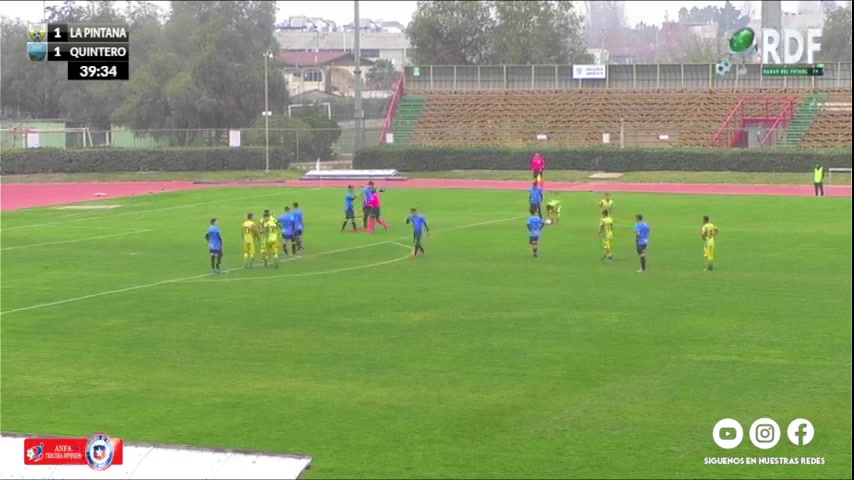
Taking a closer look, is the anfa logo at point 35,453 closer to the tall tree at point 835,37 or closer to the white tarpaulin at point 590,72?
the white tarpaulin at point 590,72

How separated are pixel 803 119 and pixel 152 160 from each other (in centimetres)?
3974

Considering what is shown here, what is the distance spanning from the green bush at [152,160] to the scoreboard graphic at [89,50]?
172ft

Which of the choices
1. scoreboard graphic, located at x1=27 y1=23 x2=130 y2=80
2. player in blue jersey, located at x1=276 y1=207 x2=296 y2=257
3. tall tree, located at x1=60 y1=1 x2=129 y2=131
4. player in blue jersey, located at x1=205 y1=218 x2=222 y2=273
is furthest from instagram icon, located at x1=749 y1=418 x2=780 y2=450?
tall tree, located at x1=60 y1=1 x2=129 y2=131

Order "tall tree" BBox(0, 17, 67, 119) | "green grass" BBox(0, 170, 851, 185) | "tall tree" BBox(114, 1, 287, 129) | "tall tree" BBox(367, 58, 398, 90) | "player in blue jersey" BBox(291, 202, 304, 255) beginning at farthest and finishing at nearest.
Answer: "tall tree" BBox(367, 58, 398, 90)
"tall tree" BBox(0, 17, 67, 119)
"tall tree" BBox(114, 1, 287, 129)
"green grass" BBox(0, 170, 851, 185)
"player in blue jersey" BBox(291, 202, 304, 255)

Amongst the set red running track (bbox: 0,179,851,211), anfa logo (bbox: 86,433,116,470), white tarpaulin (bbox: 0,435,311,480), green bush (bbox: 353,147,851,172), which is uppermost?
green bush (bbox: 353,147,851,172)

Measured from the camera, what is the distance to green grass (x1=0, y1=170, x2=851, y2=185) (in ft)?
216

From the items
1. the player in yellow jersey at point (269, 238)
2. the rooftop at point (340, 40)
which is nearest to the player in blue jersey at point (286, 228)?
the player in yellow jersey at point (269, 238)

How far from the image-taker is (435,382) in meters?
20.5

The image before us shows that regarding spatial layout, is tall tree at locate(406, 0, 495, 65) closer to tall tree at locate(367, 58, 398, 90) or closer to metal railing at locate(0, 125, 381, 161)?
metal railing at locate(0, 125, 381, 161)

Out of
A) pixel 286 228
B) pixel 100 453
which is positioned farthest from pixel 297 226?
pixel 100 453

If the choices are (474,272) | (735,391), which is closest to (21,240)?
(474,272)

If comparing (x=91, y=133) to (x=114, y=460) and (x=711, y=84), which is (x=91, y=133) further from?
(x=114, y=460)

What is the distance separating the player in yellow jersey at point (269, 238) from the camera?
1362 inches

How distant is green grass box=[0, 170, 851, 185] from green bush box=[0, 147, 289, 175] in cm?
89
